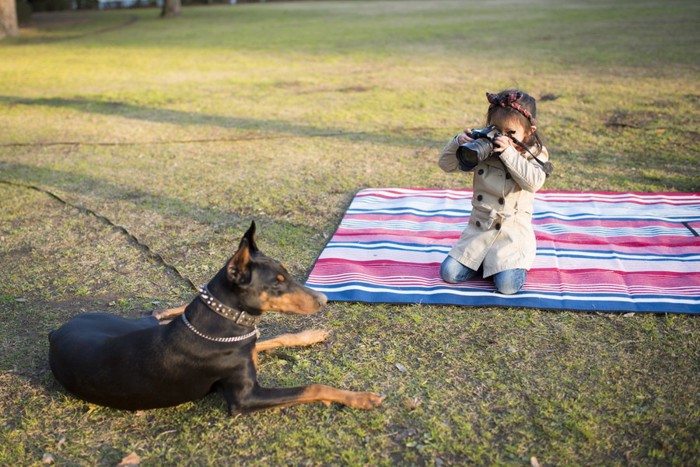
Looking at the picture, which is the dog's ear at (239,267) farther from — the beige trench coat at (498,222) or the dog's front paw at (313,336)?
the beige trench coat at (498,222)

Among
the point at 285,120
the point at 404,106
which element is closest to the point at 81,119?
the point at 285,120

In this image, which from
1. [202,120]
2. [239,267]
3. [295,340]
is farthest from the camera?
[202,120]

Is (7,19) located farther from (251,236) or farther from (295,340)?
(251,236)

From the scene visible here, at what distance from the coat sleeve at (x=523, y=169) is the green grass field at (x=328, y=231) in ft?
2.79

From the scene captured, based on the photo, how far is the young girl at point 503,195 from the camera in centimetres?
402

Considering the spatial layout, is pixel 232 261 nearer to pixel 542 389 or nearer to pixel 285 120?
pixel 542 389

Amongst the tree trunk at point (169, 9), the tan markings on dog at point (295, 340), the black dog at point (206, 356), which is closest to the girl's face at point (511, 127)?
the tan markings on dog at point (295, 340)

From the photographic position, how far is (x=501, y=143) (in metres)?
3.94

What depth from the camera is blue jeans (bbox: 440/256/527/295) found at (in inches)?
162

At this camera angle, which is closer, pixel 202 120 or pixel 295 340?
pixel 295 340

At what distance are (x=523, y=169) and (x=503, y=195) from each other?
0.31 meters

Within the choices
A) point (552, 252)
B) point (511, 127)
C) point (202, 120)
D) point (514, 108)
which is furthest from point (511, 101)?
point (202, 120)

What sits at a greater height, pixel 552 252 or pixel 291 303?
pixel 291 303

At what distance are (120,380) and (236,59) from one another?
13.9 m
